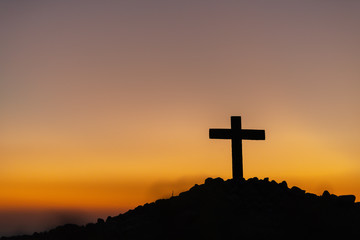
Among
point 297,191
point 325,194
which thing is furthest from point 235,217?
point 325,194

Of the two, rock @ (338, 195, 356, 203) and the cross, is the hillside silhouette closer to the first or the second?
rock @ (338, 195, 356, 203)

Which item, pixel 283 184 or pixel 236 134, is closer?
pixel 283 184

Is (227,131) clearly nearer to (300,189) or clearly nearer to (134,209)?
(300,189)

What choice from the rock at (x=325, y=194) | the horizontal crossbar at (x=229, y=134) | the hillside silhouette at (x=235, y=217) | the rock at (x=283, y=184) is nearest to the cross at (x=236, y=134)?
the horizontal crossbar at (x=229, y=134)

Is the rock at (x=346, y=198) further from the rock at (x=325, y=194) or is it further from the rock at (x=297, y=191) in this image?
the rock at (x=297, y=191)

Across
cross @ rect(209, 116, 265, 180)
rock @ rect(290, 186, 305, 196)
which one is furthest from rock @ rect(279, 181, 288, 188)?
cross @ rect(209, 116, 265, 180)

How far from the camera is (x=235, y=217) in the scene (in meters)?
16.7

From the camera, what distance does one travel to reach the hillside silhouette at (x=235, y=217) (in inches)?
624

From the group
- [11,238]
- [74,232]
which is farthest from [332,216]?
[11,238]

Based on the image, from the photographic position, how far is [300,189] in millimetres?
19078

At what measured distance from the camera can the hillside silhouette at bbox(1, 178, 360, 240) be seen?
15852mm

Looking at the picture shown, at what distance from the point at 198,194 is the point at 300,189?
4.11 metres

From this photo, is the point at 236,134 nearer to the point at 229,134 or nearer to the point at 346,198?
the point at 229,134

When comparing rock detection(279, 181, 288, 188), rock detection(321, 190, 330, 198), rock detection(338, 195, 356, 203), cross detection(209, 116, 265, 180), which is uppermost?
cross detection(209, 116, 265, 180)
